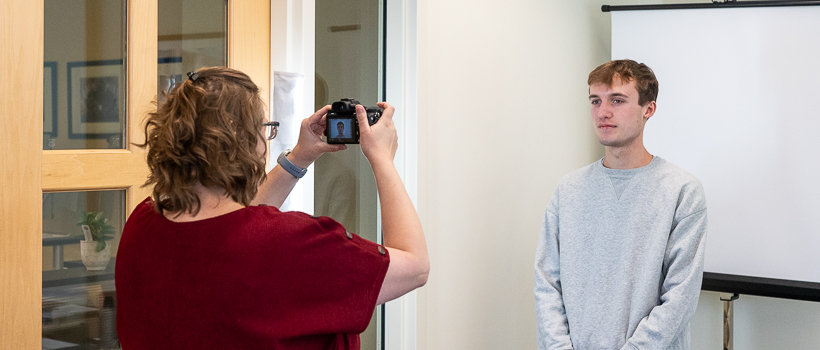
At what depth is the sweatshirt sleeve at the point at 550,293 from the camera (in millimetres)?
2029

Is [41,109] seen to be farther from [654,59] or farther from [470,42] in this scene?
[654,59]

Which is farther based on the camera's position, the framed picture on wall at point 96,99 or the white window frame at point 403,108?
the white window frame at point 403,108

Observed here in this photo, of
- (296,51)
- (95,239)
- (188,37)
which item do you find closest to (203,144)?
(95,239)

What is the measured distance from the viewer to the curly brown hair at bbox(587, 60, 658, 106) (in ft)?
6.85

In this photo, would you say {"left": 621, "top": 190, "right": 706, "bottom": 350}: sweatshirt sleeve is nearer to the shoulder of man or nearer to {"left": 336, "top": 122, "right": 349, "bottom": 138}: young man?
the shoulder of man

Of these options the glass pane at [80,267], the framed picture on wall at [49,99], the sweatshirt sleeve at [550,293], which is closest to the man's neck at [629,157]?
the sweatshirt sleeve at [550,293]

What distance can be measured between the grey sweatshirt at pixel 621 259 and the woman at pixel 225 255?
1.19 meters

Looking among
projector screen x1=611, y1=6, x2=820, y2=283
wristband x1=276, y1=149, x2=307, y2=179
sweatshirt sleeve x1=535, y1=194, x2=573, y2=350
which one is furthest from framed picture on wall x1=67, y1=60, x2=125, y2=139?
projector screen x1=611, y1=6, x2=820, y2=283

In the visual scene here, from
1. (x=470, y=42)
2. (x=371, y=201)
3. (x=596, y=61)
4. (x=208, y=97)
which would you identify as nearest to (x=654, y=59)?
(x=596, y=61)

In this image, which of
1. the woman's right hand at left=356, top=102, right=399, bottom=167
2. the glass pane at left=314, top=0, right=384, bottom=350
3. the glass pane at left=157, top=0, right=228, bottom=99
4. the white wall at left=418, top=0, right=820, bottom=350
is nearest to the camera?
the woman's right hand at left=356, top=102, right=399, bottom=167

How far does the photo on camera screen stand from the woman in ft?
0.75

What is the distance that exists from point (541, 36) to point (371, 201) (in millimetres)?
1096

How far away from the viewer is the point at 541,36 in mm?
2766

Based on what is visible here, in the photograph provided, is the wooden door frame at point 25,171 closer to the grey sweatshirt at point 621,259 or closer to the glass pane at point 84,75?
the glass pane at point 84,75
